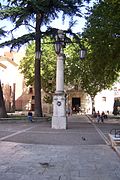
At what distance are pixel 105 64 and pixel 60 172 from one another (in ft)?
101

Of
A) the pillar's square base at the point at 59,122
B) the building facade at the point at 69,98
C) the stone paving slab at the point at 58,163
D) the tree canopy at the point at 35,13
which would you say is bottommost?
the stone paving slab at the point at 58,163

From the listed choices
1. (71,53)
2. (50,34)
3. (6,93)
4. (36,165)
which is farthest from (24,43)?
(6,93)

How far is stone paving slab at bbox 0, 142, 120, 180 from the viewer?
1059 cm

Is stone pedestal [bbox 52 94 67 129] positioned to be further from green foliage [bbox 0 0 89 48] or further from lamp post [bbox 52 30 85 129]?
green foliage [bbox 0 0 89 48]

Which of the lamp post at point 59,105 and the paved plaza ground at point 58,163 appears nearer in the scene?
the paved plaza ground at point 58,163

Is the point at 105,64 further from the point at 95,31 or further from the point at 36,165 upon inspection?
the point at 36,165

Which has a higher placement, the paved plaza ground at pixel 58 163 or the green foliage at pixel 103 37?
the green foliage at pixel 103 37

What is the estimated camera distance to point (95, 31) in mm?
37750

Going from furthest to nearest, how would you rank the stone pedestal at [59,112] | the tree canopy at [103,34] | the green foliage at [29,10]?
the green foliage at [29,10] → the tree canopy at [103,34] → the stone pedestal at [59,112]

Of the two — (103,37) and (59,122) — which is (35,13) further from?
(59,122)

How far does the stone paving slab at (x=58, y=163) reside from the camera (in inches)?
417

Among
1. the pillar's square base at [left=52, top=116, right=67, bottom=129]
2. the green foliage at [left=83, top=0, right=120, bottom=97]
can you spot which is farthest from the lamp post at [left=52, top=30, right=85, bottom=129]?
the green foliage at [left=83, top=0, right=120, bottom=97]

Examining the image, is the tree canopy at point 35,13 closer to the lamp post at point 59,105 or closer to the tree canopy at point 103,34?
the tree canopy at point 103,34

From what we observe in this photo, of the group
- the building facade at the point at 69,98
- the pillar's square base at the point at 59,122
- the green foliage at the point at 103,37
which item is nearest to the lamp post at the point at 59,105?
the pillar's square base at the point at 59,122
